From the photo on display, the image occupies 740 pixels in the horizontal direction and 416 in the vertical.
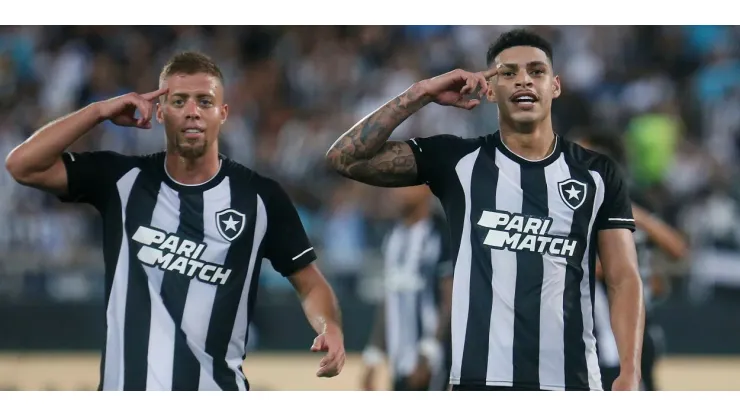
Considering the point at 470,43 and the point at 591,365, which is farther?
the point at 470,43

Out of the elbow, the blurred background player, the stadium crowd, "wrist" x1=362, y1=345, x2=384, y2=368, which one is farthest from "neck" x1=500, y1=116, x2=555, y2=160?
the stadium crowd

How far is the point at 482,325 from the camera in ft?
14.5

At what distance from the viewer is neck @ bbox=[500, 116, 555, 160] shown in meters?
4.58

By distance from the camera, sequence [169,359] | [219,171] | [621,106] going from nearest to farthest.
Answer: [169,359] < [219,171] < [621,106]

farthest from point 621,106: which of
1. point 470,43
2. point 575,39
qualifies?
point 470,43

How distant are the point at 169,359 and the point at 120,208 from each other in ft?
2.09

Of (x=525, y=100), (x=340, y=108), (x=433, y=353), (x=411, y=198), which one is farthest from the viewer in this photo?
(x=340, y=108)

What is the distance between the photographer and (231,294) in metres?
4.47

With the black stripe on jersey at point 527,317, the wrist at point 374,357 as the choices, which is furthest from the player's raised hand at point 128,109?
the wrist at point 374,357

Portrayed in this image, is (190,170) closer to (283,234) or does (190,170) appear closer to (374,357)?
(283,234)

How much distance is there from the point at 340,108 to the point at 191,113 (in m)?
8.84

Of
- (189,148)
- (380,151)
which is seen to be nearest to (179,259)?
(189,148)

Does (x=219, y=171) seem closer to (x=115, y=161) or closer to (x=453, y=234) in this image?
(x=115, y=161)

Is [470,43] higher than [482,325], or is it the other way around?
[470,43]
